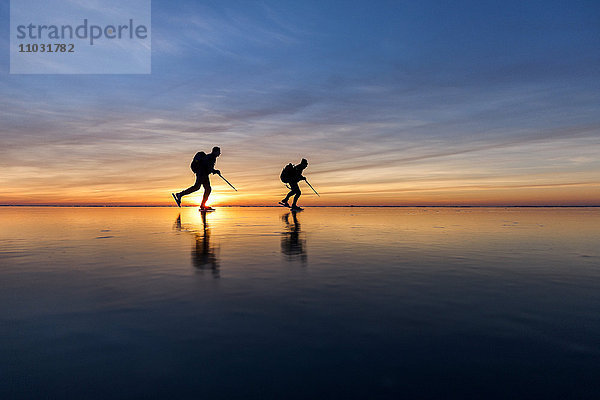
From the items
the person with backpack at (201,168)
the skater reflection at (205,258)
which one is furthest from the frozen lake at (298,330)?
the person with backpack at (201,168)

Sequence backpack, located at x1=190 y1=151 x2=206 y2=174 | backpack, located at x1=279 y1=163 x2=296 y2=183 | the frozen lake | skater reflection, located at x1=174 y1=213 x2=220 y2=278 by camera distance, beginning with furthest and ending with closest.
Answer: backpack, located at x1=279 y1=163 x2=296 y2=183
backpack, located at x1=190 y1=151 x2=206 y2=174
skater reflection, located at x1=174 y1=213 x2=220 y2=278
the frozen lake

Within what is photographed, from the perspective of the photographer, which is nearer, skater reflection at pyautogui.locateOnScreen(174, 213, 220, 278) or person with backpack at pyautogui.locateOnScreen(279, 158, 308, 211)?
skater reflection at pyautogui.locateOnScreen(174, 213, 220, 278)

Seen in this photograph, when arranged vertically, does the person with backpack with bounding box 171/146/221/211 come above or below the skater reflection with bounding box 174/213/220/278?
above

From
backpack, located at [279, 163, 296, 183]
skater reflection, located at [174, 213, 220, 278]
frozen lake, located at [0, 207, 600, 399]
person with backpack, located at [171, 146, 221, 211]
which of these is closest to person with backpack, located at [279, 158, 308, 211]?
backpack, located at [279, 163, 296, 183]

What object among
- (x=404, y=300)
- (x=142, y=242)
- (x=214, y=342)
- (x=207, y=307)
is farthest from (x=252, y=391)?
(x=142, y=242)

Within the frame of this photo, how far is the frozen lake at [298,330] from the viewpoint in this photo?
1852 millimetres

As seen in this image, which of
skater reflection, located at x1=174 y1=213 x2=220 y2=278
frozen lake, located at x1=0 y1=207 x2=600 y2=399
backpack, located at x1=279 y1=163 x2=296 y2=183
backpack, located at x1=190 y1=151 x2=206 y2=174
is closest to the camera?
frozen lake, located at x1=0 y1=207 x2=600 y2=399

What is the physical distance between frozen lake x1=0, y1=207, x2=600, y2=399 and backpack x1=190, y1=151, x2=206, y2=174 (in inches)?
598

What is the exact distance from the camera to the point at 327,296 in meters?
3.45

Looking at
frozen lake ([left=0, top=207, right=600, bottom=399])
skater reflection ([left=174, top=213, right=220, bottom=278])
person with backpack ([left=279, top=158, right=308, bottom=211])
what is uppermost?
person with backpack ([left=279, top=158, right=308, bottom=211])

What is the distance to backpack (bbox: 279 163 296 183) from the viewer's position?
2424 centimetres

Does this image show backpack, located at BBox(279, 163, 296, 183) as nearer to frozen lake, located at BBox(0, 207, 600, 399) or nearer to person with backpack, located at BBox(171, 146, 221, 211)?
person with backpack, located at BBox(171, 146, 221, 211)

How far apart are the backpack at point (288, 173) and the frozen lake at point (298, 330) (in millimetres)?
19296

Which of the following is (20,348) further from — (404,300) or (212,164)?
(212,164)
